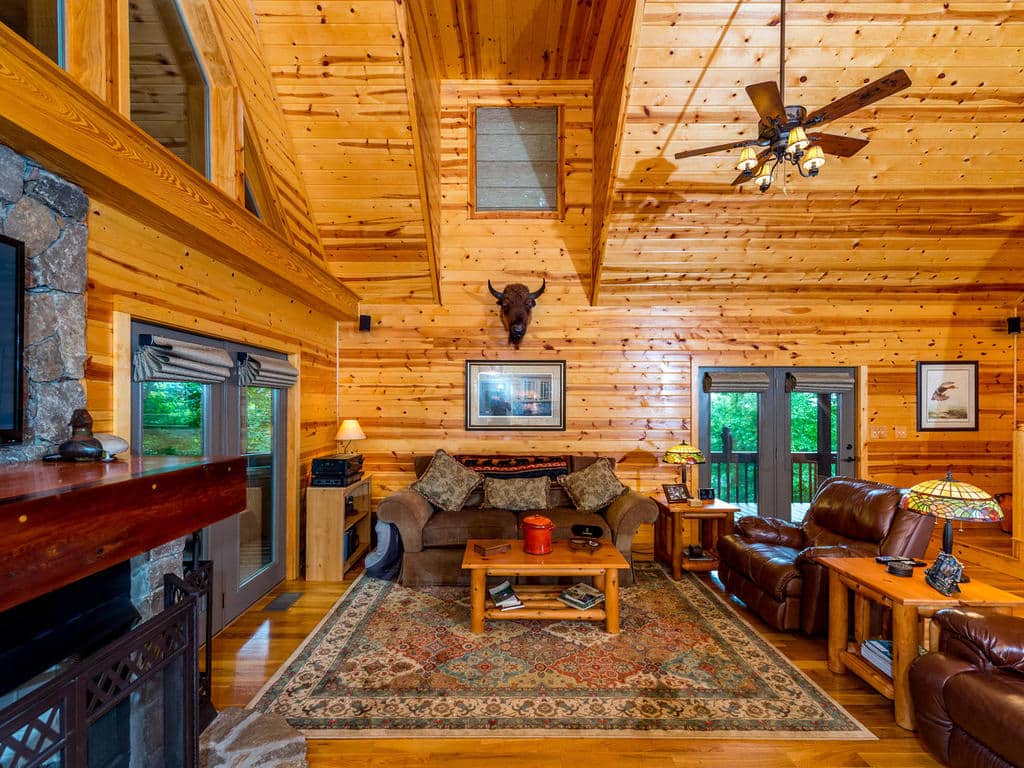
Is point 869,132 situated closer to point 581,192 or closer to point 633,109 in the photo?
point 633,109

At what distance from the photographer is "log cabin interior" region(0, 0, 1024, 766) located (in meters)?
1.91

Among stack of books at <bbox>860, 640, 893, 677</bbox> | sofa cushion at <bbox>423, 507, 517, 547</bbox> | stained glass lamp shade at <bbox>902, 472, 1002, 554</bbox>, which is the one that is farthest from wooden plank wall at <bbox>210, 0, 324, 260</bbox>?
stack of books at <bbox>860, 640, 893, 677</bbox>

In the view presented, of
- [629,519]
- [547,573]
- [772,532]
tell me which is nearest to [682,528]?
[629,519]

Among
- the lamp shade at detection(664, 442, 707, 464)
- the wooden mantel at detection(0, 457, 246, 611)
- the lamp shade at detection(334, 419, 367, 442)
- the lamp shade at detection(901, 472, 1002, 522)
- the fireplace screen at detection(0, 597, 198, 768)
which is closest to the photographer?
the wooden mantel at detection(0, 457, 246, 611)

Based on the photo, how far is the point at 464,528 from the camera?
4.17 meters

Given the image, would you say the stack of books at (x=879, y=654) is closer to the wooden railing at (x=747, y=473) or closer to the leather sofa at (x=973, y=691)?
the leather sofa at (x=973, y=691)

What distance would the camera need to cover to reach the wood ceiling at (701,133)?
350 centimetres

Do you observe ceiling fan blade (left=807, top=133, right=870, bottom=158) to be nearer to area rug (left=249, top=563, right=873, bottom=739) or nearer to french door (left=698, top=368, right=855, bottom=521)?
french door (left=698, top=368, right=855, bottom=521)

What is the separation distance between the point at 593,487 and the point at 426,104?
3.61 meters

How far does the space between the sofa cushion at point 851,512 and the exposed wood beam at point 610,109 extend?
2.71m

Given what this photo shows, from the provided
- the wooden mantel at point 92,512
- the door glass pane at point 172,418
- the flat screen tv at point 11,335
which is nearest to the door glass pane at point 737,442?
the door glass pane at point 172,418

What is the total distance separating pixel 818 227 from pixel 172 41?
503 cm

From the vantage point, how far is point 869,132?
3.95 m

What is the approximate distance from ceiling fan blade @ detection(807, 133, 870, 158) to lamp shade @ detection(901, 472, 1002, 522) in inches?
73.7
